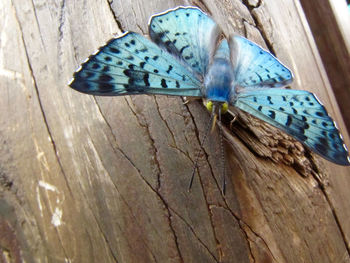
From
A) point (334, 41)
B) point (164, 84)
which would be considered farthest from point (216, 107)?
point (334, 41)

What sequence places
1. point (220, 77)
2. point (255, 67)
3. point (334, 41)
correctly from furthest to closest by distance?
point (334, 41), point (255, 67), point (220, 77)

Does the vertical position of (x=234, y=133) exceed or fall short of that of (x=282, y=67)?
it falls short

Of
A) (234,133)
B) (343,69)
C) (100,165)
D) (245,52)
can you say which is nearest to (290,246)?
(234,133)

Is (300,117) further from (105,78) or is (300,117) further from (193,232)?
(105,78)

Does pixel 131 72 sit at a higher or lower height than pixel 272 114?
higher

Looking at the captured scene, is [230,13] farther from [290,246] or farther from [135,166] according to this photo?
[290,246]

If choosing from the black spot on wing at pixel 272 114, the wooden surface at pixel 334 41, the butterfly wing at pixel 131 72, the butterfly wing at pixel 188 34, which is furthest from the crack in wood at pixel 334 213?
the wooden surface at pixel 334 41

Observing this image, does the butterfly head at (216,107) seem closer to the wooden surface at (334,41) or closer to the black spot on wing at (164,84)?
the black spot on wing at (164,84)
